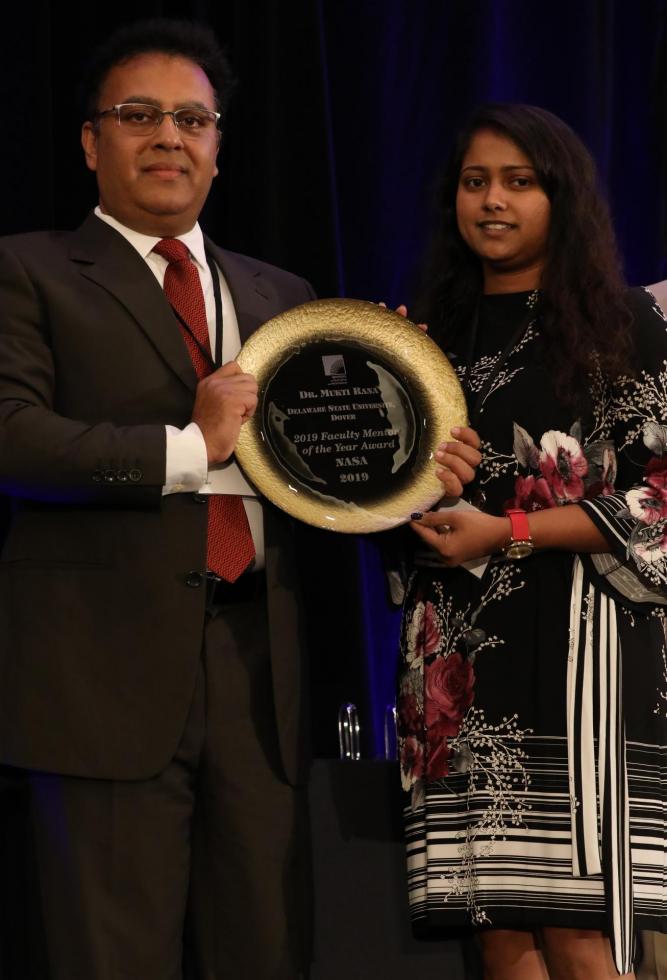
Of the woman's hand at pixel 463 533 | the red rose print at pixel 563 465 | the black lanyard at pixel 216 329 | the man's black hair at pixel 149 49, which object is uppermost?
the man's black hair at pixel 149 49

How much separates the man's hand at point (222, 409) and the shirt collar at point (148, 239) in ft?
1.07

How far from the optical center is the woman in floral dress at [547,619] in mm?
2262

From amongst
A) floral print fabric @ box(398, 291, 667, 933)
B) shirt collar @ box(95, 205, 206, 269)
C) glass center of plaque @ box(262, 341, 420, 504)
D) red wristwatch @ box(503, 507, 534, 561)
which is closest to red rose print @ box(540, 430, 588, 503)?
floral print fabric @ box(398, 291, 667, 933)

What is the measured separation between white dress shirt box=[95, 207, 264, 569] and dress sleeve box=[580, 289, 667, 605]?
561 millimetres

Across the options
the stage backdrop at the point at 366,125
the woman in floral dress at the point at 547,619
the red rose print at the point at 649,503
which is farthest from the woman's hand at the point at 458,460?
the stage backdrop at the point at 366,125

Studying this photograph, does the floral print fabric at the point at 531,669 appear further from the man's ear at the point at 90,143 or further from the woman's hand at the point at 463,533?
the man's ear at the point at 90,143

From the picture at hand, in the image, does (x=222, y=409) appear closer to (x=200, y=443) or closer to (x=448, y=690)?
(x=200, y=443)

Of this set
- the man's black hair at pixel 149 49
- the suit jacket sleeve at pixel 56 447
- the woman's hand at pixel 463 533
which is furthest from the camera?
the man's black hair at pixel 149 49

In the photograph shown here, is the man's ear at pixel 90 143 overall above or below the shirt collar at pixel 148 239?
above

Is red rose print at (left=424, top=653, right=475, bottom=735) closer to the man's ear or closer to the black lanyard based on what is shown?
the black lanyard

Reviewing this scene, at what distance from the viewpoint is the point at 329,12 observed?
3.46 meters

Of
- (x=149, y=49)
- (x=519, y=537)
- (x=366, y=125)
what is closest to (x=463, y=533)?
(x=519, y=537)

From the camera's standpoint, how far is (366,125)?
3459 millimetres

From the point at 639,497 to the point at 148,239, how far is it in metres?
0.95
